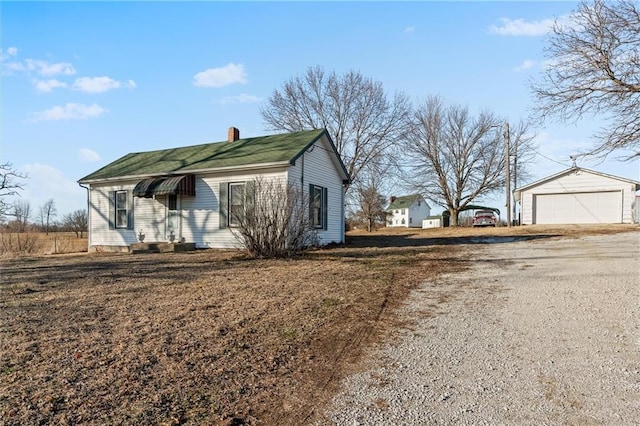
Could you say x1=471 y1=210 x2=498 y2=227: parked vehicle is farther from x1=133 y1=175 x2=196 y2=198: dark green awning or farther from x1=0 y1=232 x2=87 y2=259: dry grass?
x1=0 y1=232 x2=87 y2=259: dry grass

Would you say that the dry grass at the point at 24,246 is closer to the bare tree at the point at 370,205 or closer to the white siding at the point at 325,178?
the white siding at the point at 325,178

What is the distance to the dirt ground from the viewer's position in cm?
265

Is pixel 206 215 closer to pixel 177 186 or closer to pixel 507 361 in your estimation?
pixel 177 186

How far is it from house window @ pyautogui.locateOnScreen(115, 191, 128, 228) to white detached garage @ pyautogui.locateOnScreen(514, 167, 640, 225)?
2291 cm

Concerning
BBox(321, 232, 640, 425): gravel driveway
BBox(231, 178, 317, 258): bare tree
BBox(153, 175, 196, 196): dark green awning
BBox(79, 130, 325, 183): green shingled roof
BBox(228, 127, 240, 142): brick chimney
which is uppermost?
BBox(228, 127, 240, 142): brick chimney

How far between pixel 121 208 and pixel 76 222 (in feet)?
61.9

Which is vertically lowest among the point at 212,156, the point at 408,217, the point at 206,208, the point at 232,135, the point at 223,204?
the point at 206,208

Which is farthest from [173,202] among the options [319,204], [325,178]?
[325,178]

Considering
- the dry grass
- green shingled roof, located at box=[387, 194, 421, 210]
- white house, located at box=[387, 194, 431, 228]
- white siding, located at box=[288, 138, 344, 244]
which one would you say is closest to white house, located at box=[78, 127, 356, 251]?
white siding, located at box=[288, 138, 344, 244]

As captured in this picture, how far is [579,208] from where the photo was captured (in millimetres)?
25297

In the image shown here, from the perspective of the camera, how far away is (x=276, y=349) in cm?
376

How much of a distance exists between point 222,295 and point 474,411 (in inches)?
160

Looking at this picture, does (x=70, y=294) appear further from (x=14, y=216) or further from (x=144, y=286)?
(x=14, y=216)

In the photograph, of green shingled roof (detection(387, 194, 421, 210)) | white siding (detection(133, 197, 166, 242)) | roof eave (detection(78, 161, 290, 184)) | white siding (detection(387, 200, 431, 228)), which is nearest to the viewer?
roof eave (detection(78, 161, 290, 184))
